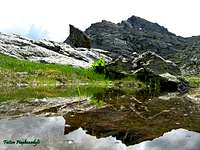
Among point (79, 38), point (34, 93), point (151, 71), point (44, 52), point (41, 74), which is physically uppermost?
point (79, 38)

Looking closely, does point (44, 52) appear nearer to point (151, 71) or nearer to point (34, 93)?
point (151, 71)

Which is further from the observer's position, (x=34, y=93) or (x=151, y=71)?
(x=151, y=71)

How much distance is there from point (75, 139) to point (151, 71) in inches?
1947

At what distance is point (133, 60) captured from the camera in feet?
229

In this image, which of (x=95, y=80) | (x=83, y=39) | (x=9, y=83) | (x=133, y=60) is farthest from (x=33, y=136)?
(x=83, y=39)

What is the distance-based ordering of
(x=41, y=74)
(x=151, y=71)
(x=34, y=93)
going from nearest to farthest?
(x=34, y=93) → (x=41, y=74) → (x=151, y=71)

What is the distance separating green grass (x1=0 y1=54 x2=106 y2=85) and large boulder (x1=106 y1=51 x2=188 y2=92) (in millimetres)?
2859

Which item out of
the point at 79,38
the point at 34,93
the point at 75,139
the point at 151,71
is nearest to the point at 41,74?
the point at 151,71

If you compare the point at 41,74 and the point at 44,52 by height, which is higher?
the point at 44,52

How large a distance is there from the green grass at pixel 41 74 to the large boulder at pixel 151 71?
2859mm

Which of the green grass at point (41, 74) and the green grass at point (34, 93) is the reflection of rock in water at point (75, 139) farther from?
the green grass at point (41, 74)

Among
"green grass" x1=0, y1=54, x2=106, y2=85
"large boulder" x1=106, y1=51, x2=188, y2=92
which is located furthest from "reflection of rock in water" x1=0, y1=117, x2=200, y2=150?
"large boulder" x1=106, y1=51, x2=188, y2=92

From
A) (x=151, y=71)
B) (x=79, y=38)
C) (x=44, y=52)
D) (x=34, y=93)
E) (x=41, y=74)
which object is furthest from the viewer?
(x=79, y=38)

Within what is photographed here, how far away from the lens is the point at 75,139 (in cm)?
1325
